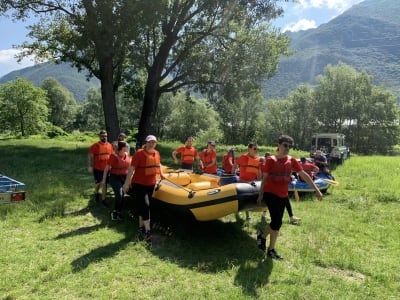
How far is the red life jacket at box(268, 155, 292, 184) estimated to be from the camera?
15.5ft

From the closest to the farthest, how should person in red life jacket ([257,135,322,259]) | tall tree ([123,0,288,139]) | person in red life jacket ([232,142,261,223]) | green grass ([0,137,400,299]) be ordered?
green grass ([0,137,400,299]) → person in red life jacket ([257,135,322,259]) → person in red life jacket ([232,142,261,223]) → tall tree ([123,0,288,139])

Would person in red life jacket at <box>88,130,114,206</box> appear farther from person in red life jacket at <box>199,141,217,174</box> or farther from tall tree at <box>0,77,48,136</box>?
tall tree at <box>0,77,48,136</box>

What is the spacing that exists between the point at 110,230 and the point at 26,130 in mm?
35687

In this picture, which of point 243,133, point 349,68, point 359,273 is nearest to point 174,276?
point 359,273

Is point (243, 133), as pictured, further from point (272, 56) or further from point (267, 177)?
point (267, 177)

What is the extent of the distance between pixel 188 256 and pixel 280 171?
186 centimetres

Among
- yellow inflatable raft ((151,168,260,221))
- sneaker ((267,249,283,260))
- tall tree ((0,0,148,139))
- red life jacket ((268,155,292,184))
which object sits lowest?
sneaker ((267,249,283,260))

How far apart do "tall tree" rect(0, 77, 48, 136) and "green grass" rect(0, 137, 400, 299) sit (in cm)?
3253

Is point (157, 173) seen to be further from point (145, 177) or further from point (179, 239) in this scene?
point (179, 239)

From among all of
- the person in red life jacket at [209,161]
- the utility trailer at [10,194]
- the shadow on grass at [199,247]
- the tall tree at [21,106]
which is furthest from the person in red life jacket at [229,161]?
the tall tree at [21,106]

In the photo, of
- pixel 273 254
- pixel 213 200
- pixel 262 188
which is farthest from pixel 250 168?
pixel 273 254

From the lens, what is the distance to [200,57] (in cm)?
1841

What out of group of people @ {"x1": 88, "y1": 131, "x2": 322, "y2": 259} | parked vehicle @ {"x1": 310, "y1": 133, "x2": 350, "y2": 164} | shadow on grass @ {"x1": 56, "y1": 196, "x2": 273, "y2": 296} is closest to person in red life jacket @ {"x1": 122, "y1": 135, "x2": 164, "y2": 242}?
group of people @ {"x1": 88, "y1": 131, "x2": 322, "y2": 259}

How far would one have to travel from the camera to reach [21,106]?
36.3 m
